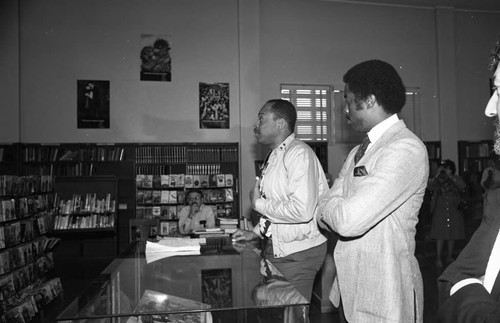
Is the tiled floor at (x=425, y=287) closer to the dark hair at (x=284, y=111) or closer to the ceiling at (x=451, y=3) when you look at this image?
the dark hair at (x=284, y=111)

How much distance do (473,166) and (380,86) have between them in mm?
9715

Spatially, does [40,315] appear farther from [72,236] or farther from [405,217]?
[405,217]

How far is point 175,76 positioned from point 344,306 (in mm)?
8154

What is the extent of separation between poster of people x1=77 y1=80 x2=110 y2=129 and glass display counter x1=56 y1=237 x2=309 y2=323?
7239 mm

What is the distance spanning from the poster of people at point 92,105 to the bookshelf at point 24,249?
320 cm

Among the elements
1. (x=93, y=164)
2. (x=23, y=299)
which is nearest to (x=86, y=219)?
(x=93, y=164)

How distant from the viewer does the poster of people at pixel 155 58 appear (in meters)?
9.07

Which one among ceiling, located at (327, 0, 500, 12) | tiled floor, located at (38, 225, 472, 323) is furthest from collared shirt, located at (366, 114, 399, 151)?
ceiling, located at (327, 0, 500, 12)

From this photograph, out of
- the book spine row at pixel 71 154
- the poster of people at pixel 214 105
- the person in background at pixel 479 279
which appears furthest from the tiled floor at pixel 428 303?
the book spine row at pixel 71 154

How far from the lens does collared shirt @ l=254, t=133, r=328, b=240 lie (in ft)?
7.32

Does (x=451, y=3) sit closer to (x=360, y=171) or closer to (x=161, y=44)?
(x=161, y=44)

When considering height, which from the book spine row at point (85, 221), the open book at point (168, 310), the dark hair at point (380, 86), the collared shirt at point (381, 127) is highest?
the dark hair at point (380, 86)

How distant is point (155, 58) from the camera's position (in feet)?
29.8

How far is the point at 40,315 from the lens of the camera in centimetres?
472
